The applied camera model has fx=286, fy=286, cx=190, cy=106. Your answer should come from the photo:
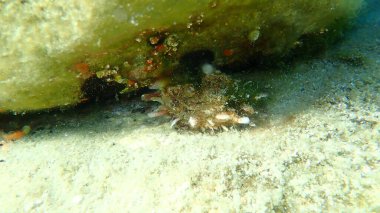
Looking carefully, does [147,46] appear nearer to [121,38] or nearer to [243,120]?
[121,38]

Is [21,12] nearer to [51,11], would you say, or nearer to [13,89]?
[51,11]

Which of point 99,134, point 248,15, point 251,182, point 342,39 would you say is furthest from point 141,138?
point 342,39

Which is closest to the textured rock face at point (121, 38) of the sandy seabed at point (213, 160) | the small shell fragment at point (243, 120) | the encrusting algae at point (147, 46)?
the encrusting algae at point (147, 46)

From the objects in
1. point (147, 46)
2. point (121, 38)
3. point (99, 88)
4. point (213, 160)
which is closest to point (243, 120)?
point (213, 160)

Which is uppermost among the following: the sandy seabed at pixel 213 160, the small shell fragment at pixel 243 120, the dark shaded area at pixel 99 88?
the dark shaded area at pixel 99 88

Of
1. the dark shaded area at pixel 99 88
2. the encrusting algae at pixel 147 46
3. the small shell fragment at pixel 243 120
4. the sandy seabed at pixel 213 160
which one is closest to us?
the sandy seabed at pixel 213 160

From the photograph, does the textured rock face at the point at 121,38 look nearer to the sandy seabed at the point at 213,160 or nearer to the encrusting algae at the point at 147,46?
the encrusting algae at the point at 147,46
